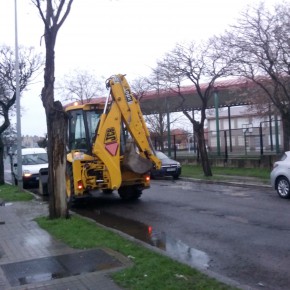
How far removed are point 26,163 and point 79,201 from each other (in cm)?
934

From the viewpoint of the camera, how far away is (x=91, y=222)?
10852mm

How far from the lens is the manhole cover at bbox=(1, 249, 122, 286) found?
6598 mm

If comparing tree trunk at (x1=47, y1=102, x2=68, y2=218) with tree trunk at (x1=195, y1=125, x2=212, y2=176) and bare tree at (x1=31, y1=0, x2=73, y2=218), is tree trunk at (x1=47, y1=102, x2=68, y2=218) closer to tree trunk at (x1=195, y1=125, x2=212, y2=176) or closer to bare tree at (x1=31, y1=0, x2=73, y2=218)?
bare tree at (x1=31, y1=0, x2=73, y2=218)

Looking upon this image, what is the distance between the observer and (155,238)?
9398 mm

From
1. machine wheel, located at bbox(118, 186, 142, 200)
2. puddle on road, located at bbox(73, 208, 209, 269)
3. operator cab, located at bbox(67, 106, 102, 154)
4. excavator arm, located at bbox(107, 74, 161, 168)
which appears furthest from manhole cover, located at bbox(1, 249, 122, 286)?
machine wheel, located at bbox(118, 186, 142, 200)

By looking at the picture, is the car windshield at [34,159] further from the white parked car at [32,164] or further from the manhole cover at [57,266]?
the manhole cover at [57,266]

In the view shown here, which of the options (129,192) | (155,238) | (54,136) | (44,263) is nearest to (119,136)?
(129,192)

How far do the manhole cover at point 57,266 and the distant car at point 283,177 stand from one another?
8.33m

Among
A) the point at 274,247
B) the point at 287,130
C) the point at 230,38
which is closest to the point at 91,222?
the point at 274,247

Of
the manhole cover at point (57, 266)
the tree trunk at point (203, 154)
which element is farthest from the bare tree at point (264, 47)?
the manhole cover at point (57, 266)

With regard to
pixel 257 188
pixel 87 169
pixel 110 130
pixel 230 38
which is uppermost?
pixel 230 38

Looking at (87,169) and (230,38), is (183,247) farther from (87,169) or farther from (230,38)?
(230,38)

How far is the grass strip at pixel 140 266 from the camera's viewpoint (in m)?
5.77

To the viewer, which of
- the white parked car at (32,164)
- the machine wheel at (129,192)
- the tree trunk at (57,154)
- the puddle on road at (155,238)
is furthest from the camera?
the white parked car at (32,164)
